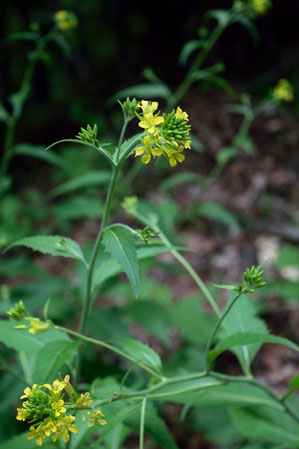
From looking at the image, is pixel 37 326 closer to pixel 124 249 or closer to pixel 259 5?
pixel 124 249

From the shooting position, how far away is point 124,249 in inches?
49.5

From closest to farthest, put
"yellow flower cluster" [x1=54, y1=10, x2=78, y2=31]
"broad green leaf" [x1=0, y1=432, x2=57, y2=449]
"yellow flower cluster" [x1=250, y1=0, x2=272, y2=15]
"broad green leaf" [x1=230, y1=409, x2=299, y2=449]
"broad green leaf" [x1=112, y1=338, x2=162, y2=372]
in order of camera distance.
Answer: "broad green leaf" [x1=0, y1=432, x2=57, y2=449] < "broad green leaf" [x1=112, y1=338, x2=162, y2=372] < "broad green leaf" [x1=230, y1=409, x2=299, y2=449] < "yellow flower cluster" [x1=54, y1=10, x2=78, y2=31] < "yellow flower cluster" [x1=250, y1=0, x2=272, y2=15]

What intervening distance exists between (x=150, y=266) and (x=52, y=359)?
196 cm

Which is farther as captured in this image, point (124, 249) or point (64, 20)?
point (64, 20)

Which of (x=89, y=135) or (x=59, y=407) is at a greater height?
(x=89, y=135)

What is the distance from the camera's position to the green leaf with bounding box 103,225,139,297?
1200 millimetres

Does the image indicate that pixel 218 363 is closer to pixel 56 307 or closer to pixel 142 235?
pixel 56 307

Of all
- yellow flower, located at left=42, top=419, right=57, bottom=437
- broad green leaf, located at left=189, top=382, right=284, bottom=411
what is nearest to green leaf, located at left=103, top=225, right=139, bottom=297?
yellow flower, located at left=42, top=419, right=57, bottom=437

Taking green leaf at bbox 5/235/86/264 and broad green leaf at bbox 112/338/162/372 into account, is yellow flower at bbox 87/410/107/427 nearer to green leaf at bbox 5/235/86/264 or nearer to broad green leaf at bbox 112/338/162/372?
broad green leaf at bbox 112/338/162/372

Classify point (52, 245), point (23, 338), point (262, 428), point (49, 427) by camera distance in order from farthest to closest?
point (262, 428) → point (23, 338) → point (52, 245) → point (49, 427)

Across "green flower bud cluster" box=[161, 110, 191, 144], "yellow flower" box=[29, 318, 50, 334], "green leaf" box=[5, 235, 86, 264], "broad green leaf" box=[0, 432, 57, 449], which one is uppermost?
"green flower bud cluster" box=[161, 110, 191, 144]

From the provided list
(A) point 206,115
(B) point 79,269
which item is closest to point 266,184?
(A) point 206,115

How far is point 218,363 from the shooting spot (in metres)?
3.78

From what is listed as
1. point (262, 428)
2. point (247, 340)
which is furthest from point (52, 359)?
point (262, 428)
